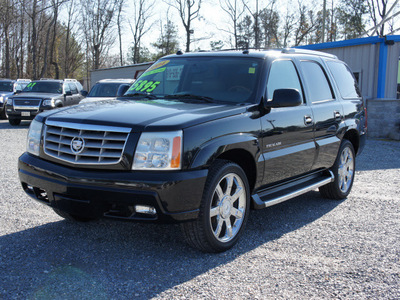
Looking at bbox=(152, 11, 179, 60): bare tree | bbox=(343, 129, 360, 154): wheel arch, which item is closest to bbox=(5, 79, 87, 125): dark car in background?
bbox=(343, 129, 360, 154): wheel arch

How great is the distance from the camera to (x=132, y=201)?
3.32 metres

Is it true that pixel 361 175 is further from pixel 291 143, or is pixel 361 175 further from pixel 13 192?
pixel 13 192

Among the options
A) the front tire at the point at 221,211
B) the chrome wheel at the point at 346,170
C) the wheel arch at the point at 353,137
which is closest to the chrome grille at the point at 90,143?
the front tire at the point at 221,211

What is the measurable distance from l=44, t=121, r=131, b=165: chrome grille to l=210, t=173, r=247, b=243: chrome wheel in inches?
36.5

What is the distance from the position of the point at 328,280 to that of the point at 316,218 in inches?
72.8

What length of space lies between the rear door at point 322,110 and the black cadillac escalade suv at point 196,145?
2cm

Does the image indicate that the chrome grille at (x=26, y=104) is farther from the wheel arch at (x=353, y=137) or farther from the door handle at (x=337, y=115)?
the door handle at (x=337, y=115)

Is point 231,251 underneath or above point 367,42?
underneath

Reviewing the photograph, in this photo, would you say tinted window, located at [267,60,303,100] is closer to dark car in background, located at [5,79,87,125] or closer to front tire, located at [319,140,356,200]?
front tire, located at [319,140,356,200]

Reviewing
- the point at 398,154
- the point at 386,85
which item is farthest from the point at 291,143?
the point at 386,85

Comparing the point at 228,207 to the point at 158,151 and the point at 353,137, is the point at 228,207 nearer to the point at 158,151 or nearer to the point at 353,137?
the point at 158,151

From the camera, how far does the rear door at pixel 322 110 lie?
5.23 metres

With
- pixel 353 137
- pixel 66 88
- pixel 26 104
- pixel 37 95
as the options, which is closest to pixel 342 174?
pixel 353 137

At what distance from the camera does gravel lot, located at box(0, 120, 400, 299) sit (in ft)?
10.4
